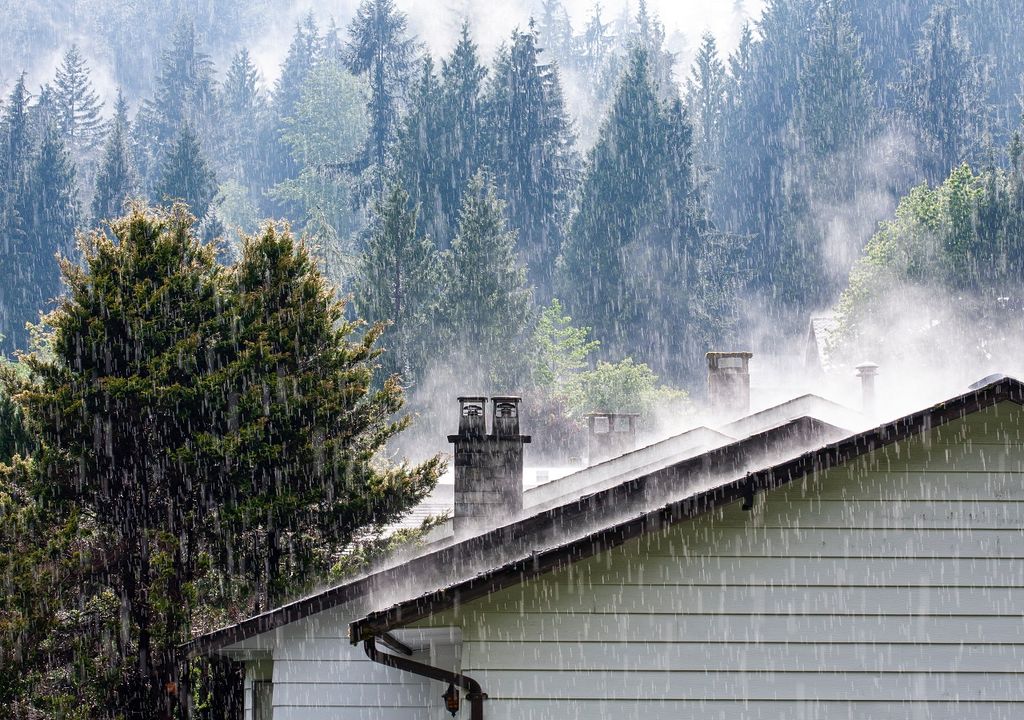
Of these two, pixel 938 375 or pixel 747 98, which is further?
pixel 747 98

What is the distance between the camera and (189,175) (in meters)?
72.2

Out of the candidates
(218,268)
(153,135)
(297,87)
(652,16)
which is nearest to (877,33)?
(652,16)

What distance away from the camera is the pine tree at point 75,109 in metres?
98.4

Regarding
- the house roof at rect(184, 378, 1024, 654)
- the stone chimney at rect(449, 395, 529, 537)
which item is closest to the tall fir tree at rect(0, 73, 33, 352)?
the stone chimney at rect(449, 395, 529, 537)

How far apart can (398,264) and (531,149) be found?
20.6m

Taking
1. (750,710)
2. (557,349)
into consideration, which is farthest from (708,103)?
(750,710)

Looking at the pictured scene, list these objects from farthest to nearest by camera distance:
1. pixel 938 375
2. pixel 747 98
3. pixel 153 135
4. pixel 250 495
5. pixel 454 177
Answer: pixel 153 135, pixel 747 98, pixel 454 177, pixel 938 375, pixel 250 495

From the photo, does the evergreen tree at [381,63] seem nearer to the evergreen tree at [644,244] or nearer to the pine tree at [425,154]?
the pine tree at [425,154]

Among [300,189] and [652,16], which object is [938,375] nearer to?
[300,189]

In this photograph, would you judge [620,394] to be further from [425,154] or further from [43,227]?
[43,227]

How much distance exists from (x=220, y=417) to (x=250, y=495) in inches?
39.8

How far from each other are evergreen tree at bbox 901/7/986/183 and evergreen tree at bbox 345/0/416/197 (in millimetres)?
29891

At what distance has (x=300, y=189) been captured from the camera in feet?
265

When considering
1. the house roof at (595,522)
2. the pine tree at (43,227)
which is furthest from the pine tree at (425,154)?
the house roof at (595,522)
